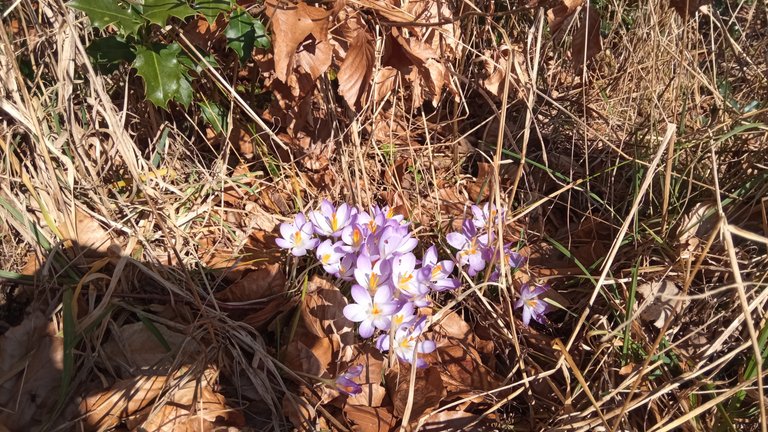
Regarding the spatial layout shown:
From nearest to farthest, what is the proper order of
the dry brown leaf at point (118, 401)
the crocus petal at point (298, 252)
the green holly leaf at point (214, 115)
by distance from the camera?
the dry brown leaf at point (118, 401)
the crocus petal at point (298, 252)
the green holly leaf at point (214, 115)

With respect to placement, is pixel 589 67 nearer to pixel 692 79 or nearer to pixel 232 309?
pixel 692 79

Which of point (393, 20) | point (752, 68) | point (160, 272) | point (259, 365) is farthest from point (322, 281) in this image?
point (752, 68)

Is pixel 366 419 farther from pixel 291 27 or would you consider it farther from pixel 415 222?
pixel 291 27

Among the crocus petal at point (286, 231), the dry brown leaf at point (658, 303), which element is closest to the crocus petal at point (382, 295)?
the crocus petal at point (286, 231)

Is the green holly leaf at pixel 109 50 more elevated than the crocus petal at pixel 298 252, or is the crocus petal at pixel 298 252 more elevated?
the green holly leaf at pixel 109 50

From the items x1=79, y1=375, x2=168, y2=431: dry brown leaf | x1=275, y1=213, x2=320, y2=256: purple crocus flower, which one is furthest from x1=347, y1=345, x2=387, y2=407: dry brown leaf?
x1=79, y1=375, x2=168, y2=431: dry brown leaf

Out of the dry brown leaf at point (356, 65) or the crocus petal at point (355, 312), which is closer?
the crocus petal at point (355, 312)

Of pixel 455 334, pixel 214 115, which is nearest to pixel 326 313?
pixel 455 334

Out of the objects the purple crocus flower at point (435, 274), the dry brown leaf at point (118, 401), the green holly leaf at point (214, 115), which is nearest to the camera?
the dry brown leaf at point (118, 401)

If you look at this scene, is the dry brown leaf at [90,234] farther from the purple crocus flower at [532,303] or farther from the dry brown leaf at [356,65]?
the purple crocus flower at [532,303]

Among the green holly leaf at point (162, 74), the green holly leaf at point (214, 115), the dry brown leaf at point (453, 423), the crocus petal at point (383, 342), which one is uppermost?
the green holly leaf at point (162, 74)
